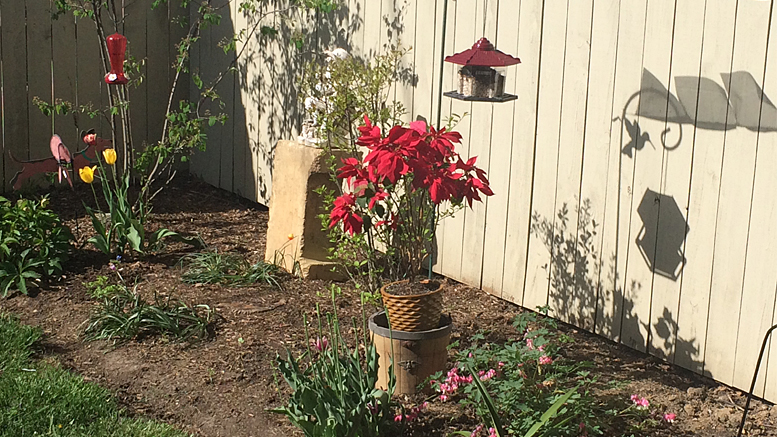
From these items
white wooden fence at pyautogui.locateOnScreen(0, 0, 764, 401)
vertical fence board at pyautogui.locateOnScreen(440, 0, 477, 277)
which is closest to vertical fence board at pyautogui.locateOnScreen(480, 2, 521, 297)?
white wooden fence at pyautogui.locateOnScreen(0, 0, 764, 401)

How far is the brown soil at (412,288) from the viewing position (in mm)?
3705

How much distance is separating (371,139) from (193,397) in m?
1.29

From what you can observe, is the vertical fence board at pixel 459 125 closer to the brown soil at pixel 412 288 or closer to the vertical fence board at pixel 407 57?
the vertical fence board at pixel 407 57

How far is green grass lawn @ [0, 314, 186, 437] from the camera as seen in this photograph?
3389 mm

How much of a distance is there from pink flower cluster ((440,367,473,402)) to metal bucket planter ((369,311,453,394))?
0.15m

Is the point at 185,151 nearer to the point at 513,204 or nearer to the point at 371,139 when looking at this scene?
the point at 513,204

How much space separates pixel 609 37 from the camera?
4102mm

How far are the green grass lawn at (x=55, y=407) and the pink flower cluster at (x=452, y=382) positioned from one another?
1.00 m

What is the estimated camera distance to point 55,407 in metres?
3.53

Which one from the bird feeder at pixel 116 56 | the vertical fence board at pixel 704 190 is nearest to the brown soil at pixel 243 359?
the vertical fence board at pixel 704 190

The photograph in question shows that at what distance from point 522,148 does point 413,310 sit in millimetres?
1321

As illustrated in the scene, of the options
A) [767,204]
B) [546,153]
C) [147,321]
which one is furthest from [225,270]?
[767,204]

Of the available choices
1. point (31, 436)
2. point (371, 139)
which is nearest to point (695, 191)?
point (371, 139)

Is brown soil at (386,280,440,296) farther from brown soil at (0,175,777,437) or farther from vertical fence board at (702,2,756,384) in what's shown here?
vertical fence board at (702,2,756,384)
